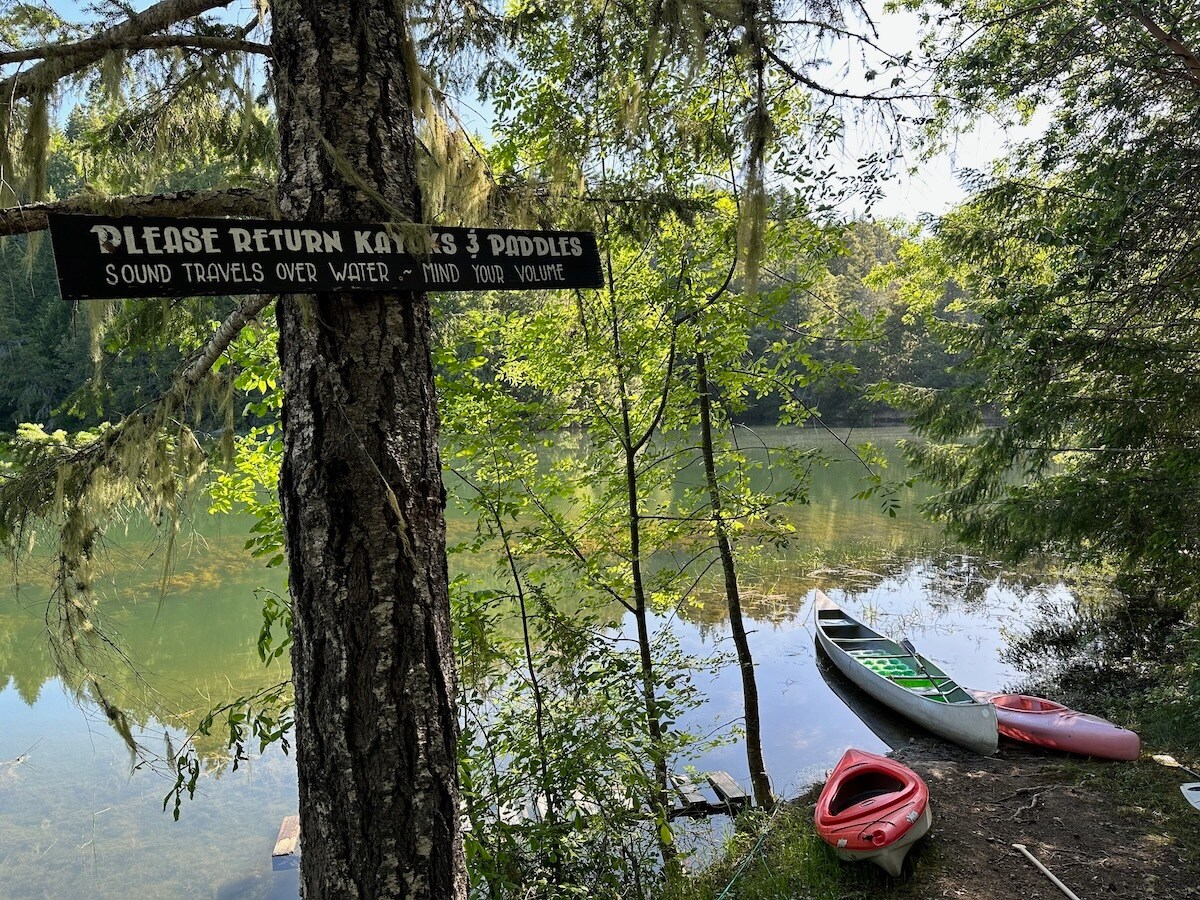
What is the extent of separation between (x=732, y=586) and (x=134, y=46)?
4.53m

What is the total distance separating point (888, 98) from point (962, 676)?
810 centimetres

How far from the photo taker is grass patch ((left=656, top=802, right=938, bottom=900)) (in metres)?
3.74

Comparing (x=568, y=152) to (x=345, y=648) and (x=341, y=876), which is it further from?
(x=341, y=876)

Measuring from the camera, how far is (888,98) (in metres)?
2.32

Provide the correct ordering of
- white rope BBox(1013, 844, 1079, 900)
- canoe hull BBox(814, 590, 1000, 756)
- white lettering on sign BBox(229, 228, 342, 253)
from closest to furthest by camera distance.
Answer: white lettering on sign BBox(229, 228, 342, 253) < white rope BBox(1013, 844, 1079, 900) < canoe hull BBox(814, 590, 1000, 756)

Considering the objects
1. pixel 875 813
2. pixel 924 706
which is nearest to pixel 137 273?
pixel 875 813

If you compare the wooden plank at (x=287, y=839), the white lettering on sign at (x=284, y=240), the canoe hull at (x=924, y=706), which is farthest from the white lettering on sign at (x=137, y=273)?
the canoe hull at (x=924, y=706)

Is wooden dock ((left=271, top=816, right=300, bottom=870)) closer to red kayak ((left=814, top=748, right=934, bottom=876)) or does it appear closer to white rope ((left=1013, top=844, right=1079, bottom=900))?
red kayak ((left=814, top=748, right=934, bottom=876))

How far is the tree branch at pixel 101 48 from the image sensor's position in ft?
5.51

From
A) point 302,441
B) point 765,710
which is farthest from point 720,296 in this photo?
point 765,710

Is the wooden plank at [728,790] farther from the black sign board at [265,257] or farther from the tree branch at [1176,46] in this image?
the tree branch at [1176,46]

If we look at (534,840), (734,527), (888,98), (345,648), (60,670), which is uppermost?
(888,98)

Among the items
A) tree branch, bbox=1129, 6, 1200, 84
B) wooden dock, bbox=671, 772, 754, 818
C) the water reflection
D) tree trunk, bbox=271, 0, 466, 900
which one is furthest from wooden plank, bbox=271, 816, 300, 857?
tree branch, bbox=1129, 6, 1200, 84

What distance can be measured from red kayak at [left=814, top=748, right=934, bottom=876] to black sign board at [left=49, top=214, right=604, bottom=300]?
3880 millimetres
